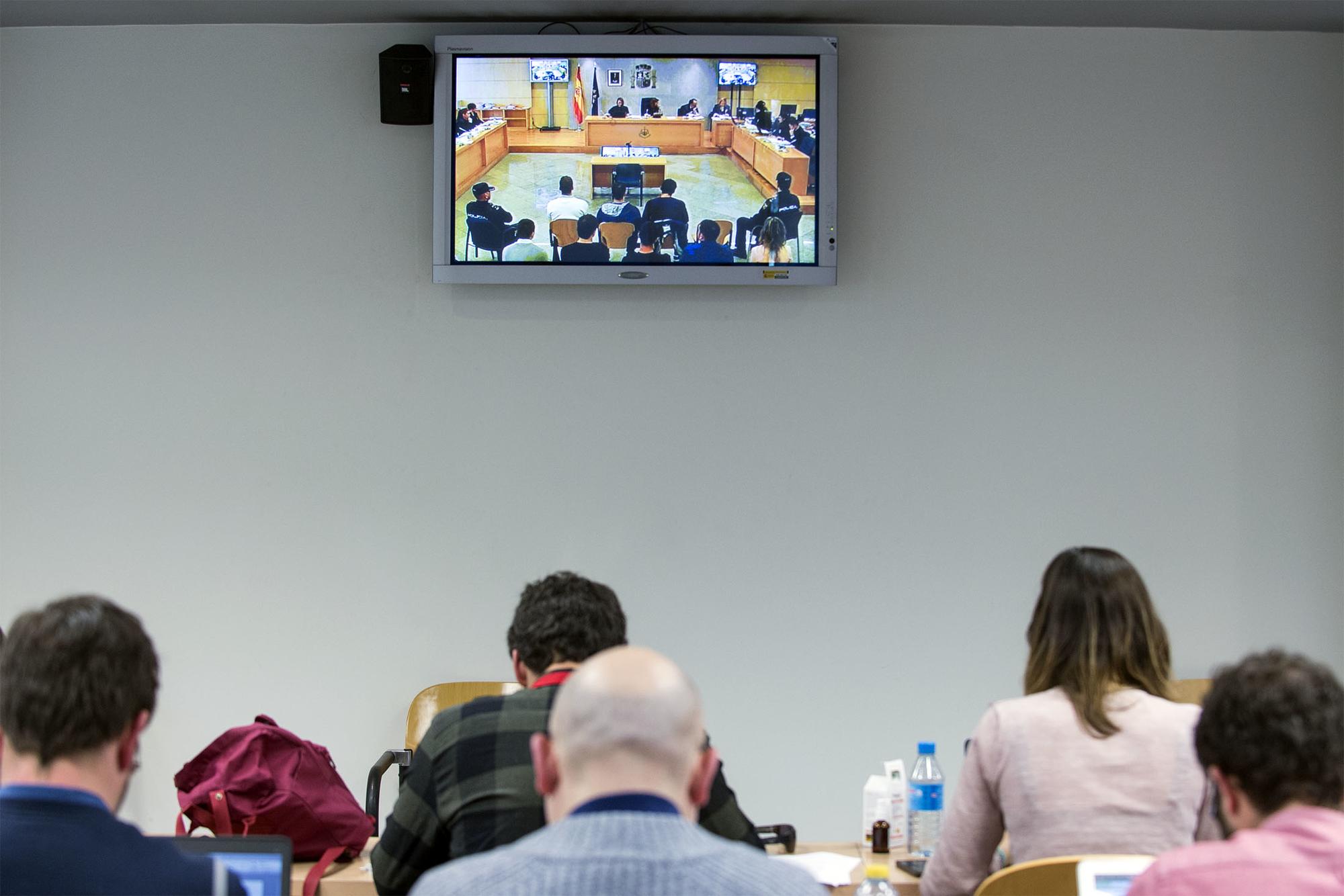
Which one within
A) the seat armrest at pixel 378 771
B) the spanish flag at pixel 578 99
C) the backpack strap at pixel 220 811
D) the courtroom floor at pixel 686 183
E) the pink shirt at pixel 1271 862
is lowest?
the seat armrest at pixel 378 771

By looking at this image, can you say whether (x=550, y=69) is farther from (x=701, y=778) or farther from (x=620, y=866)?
(x=620, y=866)

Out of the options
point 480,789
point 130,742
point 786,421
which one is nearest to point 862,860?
point 480,789

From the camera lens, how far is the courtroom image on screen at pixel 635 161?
4008 millimetres

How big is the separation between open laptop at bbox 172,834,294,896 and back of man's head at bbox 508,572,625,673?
59cm

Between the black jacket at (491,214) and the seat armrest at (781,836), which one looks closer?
the seat armrest at (781,836)

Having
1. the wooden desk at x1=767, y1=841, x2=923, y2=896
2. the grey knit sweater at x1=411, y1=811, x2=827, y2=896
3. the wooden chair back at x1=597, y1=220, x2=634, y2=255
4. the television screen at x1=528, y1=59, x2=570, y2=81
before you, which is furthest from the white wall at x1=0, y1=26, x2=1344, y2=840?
the grey knit sweater at x1=411, y1=811, x2=827, y2=896

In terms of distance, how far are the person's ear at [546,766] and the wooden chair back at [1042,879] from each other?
894 mm

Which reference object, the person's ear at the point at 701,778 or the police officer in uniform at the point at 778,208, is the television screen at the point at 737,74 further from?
the person's ear at the point at 701,778

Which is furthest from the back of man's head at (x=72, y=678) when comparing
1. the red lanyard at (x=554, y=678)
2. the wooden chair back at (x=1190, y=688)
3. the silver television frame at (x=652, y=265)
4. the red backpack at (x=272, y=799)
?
the wooden chair back at (x=1190, y=688)

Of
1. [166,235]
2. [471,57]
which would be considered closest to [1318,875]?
[471,57]

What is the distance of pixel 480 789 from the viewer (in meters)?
2.08

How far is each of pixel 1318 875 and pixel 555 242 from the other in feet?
10.2

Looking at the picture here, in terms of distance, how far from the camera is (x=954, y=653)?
4.16m

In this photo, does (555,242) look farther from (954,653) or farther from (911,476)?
(954,653)
